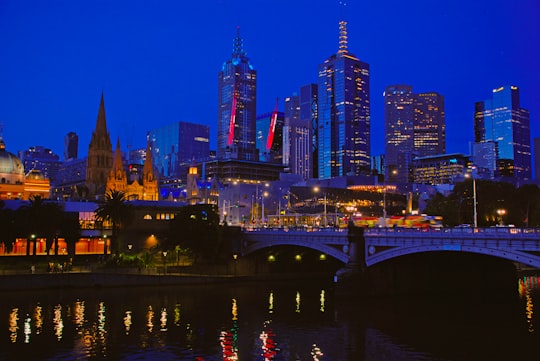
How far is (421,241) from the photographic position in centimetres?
7069

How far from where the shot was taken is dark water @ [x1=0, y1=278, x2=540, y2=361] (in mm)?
48469

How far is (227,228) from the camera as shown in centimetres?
11025

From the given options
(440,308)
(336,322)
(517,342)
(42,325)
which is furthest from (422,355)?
(42,325)

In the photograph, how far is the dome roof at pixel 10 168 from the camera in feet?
522

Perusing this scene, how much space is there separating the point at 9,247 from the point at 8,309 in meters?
31.9

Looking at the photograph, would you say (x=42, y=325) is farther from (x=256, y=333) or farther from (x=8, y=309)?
(x=256, y=333)

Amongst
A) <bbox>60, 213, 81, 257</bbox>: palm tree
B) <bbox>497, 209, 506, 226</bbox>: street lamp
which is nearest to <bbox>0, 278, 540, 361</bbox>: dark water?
<bbox>60, 213, 81, 257</bbox>: palm tree

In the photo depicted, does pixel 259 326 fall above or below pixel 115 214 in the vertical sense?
below

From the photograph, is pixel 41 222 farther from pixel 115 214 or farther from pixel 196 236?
pixel 196 236

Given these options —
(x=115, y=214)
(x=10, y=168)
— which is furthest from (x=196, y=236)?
(x=10, y=168)

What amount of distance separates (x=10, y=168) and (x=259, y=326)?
12436 centimetres

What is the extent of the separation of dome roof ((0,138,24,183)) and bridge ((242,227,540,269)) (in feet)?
296

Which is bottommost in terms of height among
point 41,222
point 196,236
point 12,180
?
point 196,236

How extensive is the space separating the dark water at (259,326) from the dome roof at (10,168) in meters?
87.8
